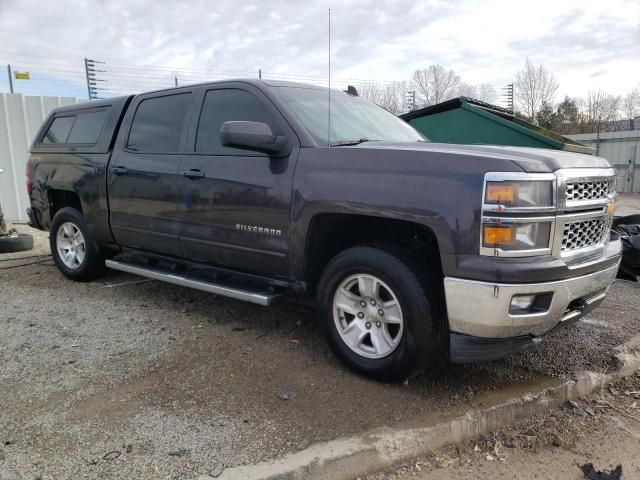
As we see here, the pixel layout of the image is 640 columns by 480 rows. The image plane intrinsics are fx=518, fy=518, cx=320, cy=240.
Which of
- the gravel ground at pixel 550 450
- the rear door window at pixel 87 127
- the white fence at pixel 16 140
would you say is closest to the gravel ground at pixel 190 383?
the gravel ground at pixel 550 450

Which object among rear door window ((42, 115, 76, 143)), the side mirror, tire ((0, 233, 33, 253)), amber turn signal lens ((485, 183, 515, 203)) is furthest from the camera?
tire ((0, 233, 33, 253))

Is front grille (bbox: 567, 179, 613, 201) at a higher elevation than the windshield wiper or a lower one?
lower

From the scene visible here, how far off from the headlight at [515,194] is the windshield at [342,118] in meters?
1.26

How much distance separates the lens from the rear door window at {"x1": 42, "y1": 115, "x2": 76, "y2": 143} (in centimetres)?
573

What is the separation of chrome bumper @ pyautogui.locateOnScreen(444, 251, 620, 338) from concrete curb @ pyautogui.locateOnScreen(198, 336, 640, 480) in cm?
46

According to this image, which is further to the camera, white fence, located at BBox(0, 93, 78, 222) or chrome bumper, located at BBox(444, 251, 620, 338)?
white fence, located at BBox(0, 93, 78, 222)

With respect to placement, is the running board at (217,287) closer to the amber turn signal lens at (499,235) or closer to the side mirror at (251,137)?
the side mirror at (251,137)

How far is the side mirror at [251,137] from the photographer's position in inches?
134

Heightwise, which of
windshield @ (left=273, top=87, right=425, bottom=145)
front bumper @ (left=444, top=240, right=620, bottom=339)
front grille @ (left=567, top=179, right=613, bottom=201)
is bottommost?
front bumper @ (left=444, top=240, right=620, bottom=339)

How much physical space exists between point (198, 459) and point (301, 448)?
0.50 meters

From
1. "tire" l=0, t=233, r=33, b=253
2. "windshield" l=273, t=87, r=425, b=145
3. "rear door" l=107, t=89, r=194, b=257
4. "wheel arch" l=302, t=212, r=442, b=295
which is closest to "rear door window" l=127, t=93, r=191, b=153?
"rear door" l=107, t=89, r=194, b=257

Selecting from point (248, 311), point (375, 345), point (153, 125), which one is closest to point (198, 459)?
point (375, 345)

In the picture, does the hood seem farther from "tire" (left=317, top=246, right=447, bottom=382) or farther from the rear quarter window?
the rear quarter window

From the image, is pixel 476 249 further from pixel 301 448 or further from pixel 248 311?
pixel 248 311
